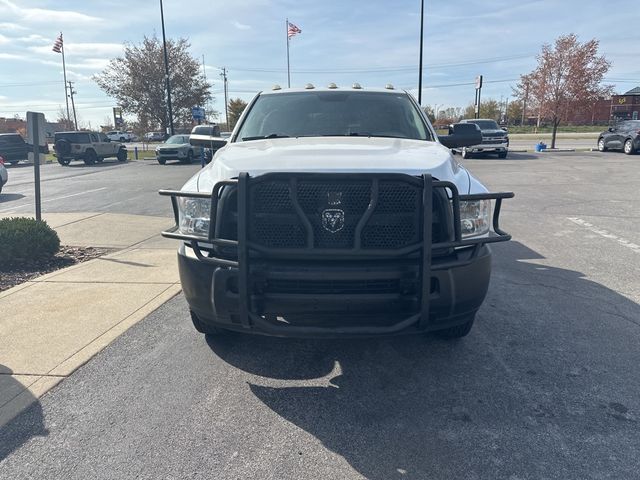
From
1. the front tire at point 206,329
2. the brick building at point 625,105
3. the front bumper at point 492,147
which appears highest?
the brick building at point 625,105

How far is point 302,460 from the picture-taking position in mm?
2557

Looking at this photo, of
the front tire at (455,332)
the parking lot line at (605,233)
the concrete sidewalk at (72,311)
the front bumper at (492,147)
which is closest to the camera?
the concrete sidewalk at (72,311)

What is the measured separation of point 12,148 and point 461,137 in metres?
31.6

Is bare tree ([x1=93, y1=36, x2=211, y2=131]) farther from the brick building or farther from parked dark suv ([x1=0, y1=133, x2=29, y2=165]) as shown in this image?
the brick building

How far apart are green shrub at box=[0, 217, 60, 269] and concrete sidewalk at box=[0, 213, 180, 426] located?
0.57 m

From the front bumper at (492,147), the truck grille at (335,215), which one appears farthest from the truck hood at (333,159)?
the front bumper at (492,147)

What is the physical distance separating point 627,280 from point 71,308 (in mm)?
6010

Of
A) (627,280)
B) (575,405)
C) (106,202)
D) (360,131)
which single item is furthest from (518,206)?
(106,202)

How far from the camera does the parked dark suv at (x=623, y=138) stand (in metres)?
24.2

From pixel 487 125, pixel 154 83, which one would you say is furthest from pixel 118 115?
pixel 487 125

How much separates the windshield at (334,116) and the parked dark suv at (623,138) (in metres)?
24.6

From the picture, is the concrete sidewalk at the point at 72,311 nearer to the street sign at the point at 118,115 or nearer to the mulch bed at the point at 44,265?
the mulch bed at the point at 44,265

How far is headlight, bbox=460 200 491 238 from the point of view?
308cm

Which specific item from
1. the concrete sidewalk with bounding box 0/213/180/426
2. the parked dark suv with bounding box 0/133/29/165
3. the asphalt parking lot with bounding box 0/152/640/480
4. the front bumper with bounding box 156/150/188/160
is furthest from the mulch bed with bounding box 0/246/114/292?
the parked dark suv with bounding box 0/133/29/165
